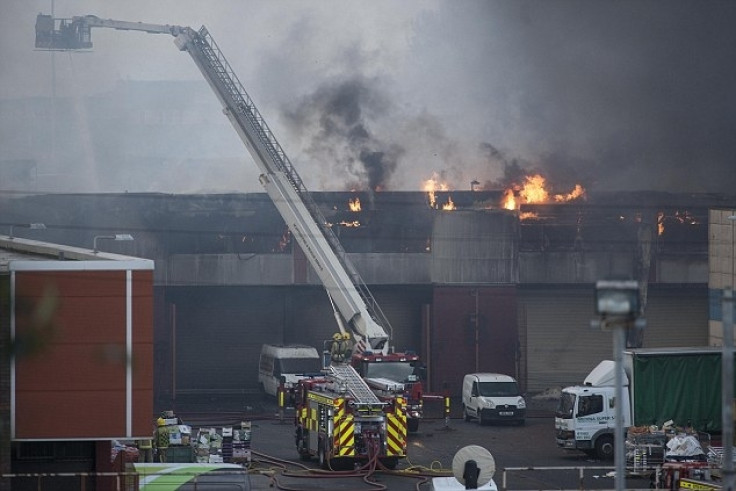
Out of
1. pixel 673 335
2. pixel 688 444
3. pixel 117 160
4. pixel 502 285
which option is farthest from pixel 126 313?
pixel 117 160

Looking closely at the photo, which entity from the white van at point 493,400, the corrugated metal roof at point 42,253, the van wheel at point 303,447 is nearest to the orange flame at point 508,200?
the white van at point 493,400

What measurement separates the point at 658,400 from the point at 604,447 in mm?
1375

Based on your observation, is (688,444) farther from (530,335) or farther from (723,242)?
(530,335)

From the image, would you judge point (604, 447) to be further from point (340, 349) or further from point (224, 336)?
point (224, 336)

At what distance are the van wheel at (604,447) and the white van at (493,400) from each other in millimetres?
6140

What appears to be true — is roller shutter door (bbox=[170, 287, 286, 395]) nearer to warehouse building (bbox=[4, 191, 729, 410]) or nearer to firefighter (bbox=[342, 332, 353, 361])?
warehouse building (bbox=[4, 191, 729, 410])

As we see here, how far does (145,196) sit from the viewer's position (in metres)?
38.0

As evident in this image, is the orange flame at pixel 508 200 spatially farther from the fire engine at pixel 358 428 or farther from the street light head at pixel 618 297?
the street light head at pixel 618 297

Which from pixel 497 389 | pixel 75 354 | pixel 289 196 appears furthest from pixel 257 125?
pixel 75 354

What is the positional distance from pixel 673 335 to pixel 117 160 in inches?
1809

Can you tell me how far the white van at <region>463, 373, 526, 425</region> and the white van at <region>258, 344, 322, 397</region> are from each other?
4.68 m

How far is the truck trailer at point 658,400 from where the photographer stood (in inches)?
993

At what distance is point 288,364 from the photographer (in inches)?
1395

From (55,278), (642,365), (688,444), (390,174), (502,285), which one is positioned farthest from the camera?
(390,174)
